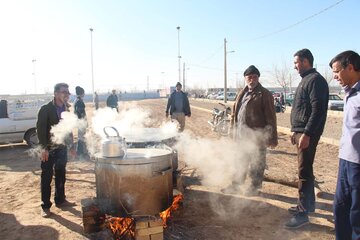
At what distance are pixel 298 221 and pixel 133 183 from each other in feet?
7.55

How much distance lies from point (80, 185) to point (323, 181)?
496cm

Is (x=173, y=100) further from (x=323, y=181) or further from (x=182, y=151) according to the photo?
(x=323, y=181)

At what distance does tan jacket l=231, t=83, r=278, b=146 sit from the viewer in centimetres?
548

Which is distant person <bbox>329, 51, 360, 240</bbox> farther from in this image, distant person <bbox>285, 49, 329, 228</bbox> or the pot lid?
the pot lid

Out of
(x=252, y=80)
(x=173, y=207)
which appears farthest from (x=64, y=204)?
(x=252, y=80)

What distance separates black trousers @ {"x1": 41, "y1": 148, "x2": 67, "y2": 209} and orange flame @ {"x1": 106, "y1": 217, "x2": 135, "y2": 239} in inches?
60.4

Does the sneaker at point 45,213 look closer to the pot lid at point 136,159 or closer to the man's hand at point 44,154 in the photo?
the man's hand at point 44,154

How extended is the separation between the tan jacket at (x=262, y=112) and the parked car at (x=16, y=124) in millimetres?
8552

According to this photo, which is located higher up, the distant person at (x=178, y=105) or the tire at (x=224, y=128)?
the distant person at (x=178, y=105)

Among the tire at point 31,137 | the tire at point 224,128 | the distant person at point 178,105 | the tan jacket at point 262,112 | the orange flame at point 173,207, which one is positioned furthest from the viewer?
the tire at point 224,128

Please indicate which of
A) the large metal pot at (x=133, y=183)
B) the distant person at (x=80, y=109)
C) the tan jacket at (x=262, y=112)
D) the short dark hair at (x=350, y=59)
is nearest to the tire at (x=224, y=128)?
the distant person at (x=80, y=109)

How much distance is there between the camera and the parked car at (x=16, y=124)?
36.3 feet

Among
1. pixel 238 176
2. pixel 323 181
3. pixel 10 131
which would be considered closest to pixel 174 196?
pixel 238 176

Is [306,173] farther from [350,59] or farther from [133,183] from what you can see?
[133,183]
